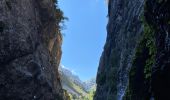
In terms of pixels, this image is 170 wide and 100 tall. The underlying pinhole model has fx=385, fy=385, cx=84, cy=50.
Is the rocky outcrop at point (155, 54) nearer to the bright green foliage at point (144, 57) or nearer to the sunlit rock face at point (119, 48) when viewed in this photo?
the bright green foliage at point (144, 57)

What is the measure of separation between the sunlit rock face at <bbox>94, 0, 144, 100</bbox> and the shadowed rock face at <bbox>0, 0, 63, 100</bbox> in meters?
5.66

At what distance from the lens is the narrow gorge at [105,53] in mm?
19703

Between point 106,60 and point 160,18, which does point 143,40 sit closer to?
point 160,18

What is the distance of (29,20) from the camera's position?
41.8 meters

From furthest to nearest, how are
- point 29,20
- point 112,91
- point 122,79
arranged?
point 29,20 → point 112,91 → point 122,79

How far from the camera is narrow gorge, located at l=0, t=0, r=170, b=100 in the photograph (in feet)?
64.6

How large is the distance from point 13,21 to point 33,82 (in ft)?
21.2

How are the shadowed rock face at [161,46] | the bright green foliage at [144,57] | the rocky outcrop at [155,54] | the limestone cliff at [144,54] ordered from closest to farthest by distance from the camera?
the shadowed rock face at [161,46] < the rocky outcrop at [155,54] < the limestone cliff at [144,54] < the bright green foliage at [144,57]

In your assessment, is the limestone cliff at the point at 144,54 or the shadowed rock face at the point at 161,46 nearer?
the shadowed rock face at the point at 161,46

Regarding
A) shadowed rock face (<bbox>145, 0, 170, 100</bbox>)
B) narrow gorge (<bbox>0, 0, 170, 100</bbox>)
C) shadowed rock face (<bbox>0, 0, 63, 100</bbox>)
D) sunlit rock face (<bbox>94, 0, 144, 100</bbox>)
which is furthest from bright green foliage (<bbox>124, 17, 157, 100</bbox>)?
shadowed rock face (<bbox>0, 0, 63, 100</bbox>)

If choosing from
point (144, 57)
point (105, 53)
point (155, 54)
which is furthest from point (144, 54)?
point (105, 53)

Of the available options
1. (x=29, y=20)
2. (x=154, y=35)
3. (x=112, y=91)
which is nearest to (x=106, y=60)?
(x=112, y=91)

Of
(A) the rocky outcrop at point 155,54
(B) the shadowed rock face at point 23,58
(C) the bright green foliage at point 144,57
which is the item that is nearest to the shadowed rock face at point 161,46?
(A) the rocky outcrop at point 155,54

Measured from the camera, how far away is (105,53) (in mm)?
40844
